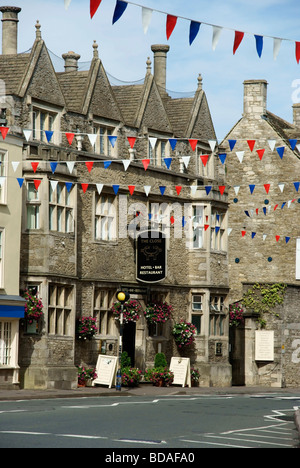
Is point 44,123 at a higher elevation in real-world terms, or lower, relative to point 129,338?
higher

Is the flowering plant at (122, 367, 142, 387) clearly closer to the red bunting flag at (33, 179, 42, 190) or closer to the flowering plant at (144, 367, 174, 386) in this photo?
the flowering plant at (144, 367, 174, 386)

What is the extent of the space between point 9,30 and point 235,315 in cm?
1398

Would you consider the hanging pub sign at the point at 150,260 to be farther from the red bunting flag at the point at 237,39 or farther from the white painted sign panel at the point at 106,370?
the red bunting flag at the point at 237,39

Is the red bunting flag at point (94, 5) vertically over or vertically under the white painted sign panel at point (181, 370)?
over

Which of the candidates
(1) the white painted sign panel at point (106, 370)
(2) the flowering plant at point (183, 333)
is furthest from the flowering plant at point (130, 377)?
(2) the flowering plant at point (183, 333)

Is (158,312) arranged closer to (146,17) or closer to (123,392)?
(123,392)

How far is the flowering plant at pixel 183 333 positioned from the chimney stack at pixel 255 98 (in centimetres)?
1432

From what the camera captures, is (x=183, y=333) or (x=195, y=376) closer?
(x=183, y=333)

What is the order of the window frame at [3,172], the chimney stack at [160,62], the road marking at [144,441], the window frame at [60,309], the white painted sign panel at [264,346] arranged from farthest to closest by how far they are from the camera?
the chimney stack at [160,62] → the white painted sign panel at [264,346] → the window frame at [60,309] → the window frame at [3,172] → the road marking at [144,441]

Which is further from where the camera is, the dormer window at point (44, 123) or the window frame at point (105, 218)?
the window frame at point (105, 218)

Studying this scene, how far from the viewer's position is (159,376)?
33156 mm

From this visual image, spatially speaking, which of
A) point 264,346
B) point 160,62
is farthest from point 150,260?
point 160,62

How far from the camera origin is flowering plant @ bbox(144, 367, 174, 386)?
33.1 meters

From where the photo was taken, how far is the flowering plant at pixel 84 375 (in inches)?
1201
